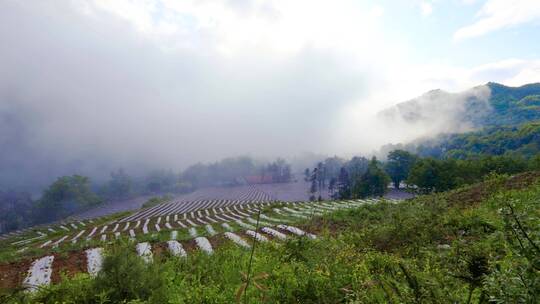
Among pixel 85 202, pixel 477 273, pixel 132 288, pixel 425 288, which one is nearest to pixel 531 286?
pixel 477 273

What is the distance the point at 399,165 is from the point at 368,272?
107 meters

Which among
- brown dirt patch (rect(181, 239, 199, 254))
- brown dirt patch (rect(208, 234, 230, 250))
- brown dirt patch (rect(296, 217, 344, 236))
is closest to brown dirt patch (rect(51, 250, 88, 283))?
brown dirt patch (rect(181, 239, 199, 254))

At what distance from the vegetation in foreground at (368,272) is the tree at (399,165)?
99.6m

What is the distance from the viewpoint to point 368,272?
223 inches

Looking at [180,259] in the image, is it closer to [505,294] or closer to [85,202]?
[505,294]

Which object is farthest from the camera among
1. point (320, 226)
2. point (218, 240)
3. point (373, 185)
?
point (373, 185)

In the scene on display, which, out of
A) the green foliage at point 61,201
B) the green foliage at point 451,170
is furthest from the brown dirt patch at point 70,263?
the green foliage at point 61,201

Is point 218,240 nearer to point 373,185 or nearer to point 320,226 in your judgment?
point 320,226

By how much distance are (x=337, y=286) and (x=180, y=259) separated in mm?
4344

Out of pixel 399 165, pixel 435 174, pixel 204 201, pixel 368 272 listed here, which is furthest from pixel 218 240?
pixel 399 165

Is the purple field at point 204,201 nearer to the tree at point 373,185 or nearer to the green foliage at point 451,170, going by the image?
the tree at point 373,185

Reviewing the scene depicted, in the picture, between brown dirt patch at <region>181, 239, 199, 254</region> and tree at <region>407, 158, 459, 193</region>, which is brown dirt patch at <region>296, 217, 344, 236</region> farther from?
tree at <region>407, 158, 459, 193</region>

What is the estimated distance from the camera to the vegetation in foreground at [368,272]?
2559 mm

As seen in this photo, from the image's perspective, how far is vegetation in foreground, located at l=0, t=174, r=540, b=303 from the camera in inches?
101
